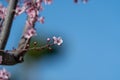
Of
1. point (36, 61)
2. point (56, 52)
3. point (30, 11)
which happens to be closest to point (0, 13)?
point (30, 11)

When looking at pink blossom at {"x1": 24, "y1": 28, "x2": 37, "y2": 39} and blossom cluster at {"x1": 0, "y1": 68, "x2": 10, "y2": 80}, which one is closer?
pink blossom at {"x1": 24, "y1": 28, "x2": 37, "y2": 39}

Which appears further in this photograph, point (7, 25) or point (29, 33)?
point (29, 33)

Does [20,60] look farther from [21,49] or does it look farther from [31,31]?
[31,31]

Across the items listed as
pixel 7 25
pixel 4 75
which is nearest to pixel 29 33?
pixel 7 25

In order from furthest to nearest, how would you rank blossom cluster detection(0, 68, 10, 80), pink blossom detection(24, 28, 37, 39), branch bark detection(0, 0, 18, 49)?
1. blossom cluster detection(0, 68, 10, 80)
2. pink blossom detection(24, 28, 37, 39)
3. branch bark detection(0, 0, 18, 49)

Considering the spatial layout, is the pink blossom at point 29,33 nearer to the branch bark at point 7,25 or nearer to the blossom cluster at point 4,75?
the branch bark at point 7,25

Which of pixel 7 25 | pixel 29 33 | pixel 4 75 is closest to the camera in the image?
pixel 7 25

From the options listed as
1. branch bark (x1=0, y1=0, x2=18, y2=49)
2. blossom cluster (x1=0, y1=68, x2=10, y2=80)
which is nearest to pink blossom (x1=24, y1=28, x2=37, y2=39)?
branch bark (x1=0, y1=0, x2=18, y2=49)

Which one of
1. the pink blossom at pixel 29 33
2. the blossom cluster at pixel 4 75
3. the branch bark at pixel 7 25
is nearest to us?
the branch bark at pixel 7 25

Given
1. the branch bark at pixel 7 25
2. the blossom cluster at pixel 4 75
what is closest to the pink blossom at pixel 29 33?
the branch bark at pixel 7 25

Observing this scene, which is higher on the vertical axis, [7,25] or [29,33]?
[29,33]

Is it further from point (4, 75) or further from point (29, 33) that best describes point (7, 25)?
point (4, 75)

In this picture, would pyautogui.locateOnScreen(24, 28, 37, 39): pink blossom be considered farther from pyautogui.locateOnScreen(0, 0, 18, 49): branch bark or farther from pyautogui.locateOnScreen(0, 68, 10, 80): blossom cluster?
pyautogui.locateOnScreen(0, 68, 10, 80): blossom cluster
